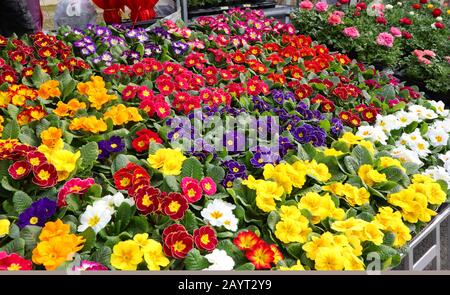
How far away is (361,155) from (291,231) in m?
0.56

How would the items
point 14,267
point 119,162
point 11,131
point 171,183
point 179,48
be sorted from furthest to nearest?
point 179,48 → point 11,131 → point 119,162 → point 171,183 → point 14,267

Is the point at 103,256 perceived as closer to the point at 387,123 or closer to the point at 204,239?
the point at 204,239

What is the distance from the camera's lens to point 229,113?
2.11 metres

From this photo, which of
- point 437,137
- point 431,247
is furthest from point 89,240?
point 437,137

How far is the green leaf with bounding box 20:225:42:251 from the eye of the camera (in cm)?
131

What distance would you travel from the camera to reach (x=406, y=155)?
196 cm

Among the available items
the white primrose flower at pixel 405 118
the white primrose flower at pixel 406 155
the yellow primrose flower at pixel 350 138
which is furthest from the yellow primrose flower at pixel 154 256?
the white primrose flower at pixel 405 118

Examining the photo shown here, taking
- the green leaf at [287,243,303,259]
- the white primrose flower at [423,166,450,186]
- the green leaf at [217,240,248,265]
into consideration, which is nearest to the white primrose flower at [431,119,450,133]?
the white primrose flower at [423,166,450,186]

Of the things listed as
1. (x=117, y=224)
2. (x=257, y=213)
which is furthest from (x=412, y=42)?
(x=117, y=224)

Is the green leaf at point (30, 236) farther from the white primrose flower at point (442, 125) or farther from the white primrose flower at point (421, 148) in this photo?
the white primrose flower at point (442, 125)

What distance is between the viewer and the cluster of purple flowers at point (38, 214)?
1.37 m

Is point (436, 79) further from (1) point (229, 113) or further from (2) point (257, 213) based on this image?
(2) point (257, 213)

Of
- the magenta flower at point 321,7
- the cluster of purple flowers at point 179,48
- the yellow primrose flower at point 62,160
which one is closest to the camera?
the yellow primrose flower at point 62,160

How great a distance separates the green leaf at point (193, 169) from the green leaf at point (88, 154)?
0.28m
